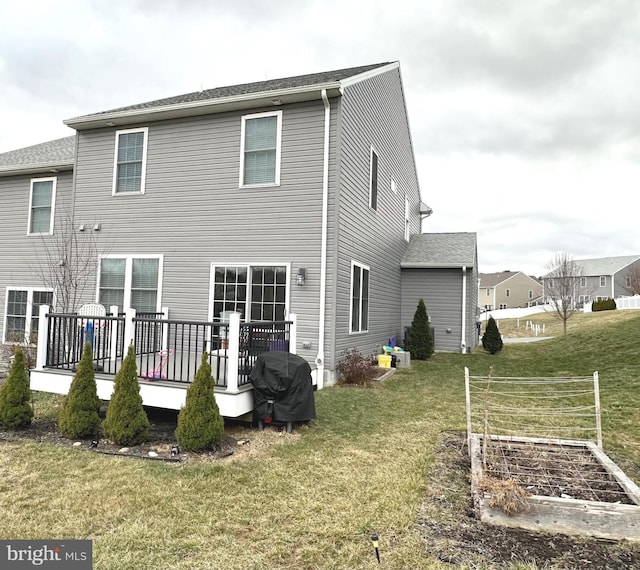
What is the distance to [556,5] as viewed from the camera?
9.30m

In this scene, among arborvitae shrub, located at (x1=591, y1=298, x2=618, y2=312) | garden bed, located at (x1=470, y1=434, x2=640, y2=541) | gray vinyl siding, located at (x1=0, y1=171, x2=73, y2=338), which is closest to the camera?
garden bed, located at (x1=470, y1=434, x2=640, y2=541)

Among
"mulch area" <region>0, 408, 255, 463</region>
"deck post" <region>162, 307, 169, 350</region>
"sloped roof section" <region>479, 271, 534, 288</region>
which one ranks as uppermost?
"sloped roof section" <region>479, 271, 534, 288</region>

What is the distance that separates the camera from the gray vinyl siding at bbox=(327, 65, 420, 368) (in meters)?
8.89

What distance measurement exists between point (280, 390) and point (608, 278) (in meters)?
52.6

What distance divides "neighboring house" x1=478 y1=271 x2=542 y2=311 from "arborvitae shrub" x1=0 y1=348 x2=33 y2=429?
53.9 meters

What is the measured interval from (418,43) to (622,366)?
32.2ft

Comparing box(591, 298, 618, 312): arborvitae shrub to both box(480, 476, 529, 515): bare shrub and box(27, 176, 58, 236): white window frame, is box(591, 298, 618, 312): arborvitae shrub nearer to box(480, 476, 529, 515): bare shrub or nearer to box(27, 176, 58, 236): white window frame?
box(480, 476, 529, 515): bare shrub

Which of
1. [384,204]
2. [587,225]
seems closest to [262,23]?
[384,204]

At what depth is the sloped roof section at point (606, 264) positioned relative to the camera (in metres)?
46.8

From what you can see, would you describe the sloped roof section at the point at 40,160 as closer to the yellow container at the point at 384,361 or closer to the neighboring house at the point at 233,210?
the neighboring house at the point at 233,210

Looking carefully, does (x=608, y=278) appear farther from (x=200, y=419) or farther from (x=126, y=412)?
(x=126, y=412)

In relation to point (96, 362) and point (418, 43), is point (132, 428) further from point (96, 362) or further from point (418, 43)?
point (418, 43)

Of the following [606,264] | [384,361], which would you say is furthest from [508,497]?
[606,264]

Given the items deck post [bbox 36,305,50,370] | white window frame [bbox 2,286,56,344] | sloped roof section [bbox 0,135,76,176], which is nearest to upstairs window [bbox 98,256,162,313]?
white window frame [bbox 2,286,56,344]
